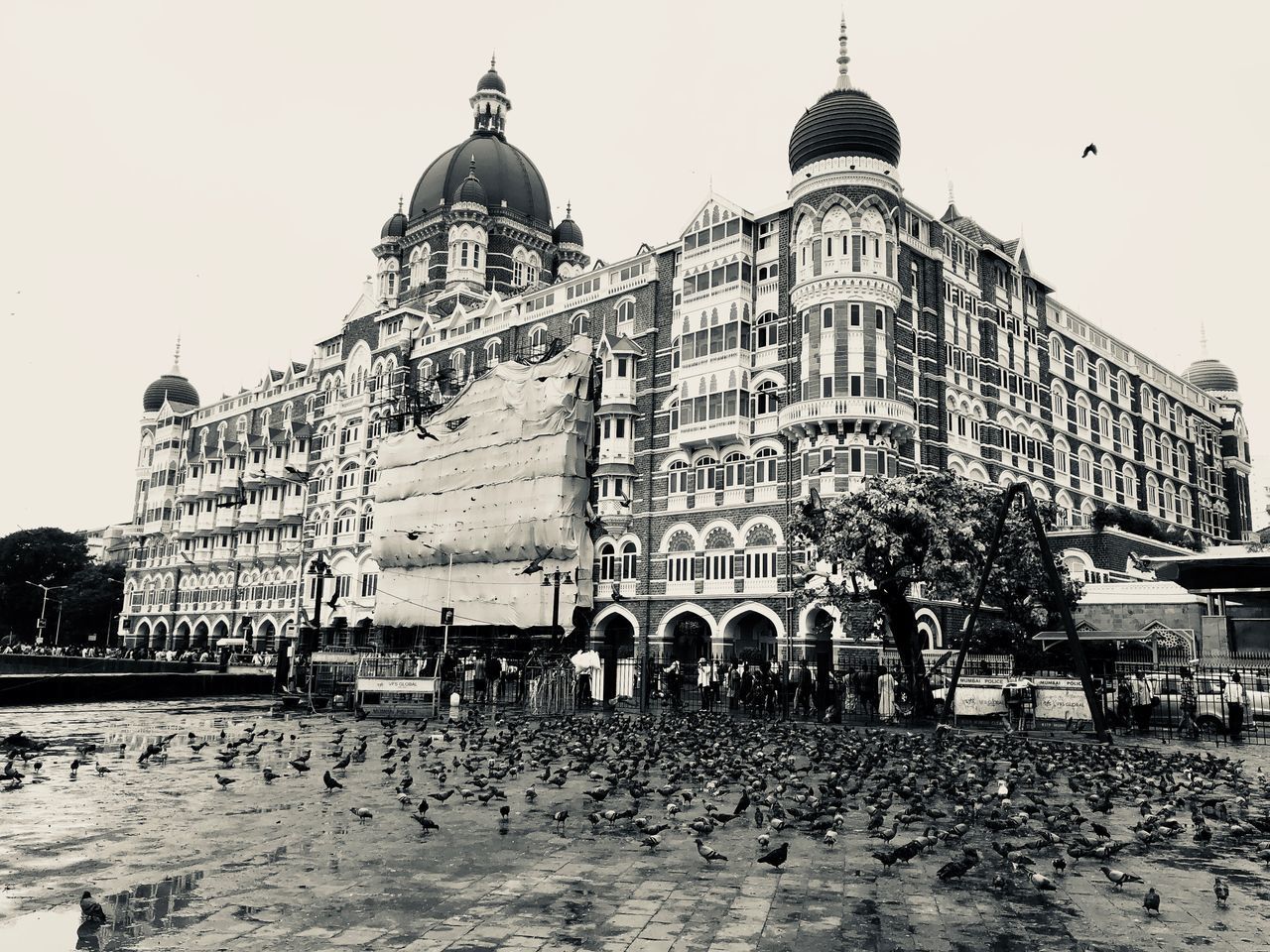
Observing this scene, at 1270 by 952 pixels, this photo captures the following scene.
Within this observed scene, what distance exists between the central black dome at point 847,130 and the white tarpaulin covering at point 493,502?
1354cm

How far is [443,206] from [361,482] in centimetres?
1980

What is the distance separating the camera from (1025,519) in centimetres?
3241

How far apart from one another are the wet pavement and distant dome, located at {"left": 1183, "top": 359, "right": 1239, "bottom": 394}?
252ft

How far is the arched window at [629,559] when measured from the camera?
1816 inches

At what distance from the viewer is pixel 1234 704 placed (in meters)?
21.8

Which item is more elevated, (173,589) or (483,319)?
(483,319)

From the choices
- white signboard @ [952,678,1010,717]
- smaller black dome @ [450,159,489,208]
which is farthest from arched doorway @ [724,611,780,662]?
smaller black dome @ [450,159,489,208]

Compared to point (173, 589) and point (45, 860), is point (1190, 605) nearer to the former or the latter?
point (45, 860)

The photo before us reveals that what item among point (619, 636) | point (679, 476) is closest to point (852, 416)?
point (679, 476)

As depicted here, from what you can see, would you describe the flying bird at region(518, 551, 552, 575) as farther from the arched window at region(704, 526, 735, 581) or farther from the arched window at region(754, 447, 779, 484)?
the arched window at region(754, 447, 779, 484)

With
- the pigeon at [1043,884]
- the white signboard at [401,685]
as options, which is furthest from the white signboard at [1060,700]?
the pigeon at [1043,884]

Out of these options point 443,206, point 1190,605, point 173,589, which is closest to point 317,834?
point 1190,605

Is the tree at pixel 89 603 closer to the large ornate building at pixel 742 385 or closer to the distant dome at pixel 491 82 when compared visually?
the large ornate building at pixel 742 385

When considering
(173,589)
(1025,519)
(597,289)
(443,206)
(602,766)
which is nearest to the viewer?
(602,766)
